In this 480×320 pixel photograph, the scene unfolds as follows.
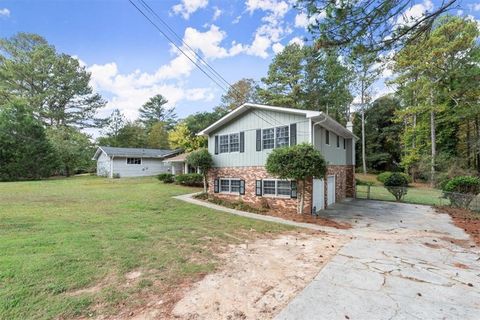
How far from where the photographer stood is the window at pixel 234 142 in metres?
13.6

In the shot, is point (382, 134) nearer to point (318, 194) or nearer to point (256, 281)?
point (318, 194)

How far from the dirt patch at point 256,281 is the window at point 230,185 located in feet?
23.0

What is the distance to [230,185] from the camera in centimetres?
1409

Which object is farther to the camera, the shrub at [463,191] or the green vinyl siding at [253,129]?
the shrub at [463,191]

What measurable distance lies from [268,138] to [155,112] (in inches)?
1598

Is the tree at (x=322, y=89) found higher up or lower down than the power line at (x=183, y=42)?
Answer: higher up

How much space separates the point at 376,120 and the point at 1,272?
38.8m

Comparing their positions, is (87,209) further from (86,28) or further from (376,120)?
(376,120)

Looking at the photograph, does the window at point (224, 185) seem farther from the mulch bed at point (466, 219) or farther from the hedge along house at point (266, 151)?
the mulch bed at point (466, 219)

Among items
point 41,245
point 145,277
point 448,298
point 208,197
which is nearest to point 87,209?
point 41,245

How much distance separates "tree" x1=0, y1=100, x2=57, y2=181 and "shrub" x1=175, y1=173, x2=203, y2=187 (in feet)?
54.5

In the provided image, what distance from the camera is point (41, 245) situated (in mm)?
5621

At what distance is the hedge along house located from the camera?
11.4m

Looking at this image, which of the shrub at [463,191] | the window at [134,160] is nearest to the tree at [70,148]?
the window at [134,160]
